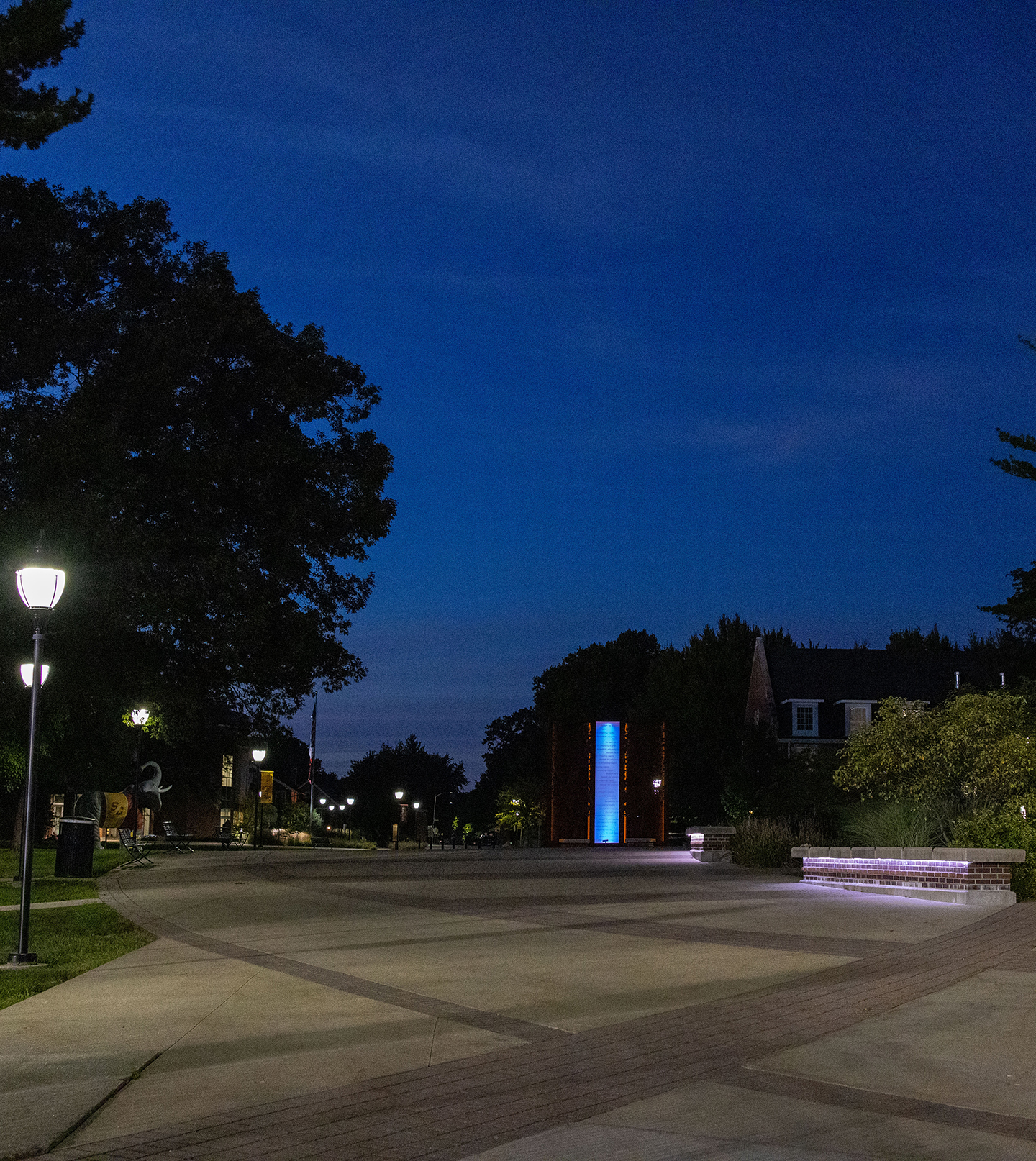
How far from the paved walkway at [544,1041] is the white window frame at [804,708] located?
40304 millimetres

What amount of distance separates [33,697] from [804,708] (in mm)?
46550

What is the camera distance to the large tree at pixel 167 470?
2062 centimetres

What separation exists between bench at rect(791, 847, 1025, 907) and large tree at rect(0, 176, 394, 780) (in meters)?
11.3

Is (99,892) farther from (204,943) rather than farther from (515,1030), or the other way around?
(515,1030)

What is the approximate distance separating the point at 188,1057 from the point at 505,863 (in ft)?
64.1

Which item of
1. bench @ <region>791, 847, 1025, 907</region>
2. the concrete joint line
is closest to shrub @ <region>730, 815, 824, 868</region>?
bench @ <region>791, 847, 1025, 907</region>

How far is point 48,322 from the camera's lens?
2328 cm

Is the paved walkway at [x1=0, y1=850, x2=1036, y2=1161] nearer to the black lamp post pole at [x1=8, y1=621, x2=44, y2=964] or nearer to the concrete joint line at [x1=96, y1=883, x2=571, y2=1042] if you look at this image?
the concrete joint line at [x1=96, y1=883, x2=571, y2=1042]

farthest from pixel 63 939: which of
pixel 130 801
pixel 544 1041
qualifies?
pixel 130 801

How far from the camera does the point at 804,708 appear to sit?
177ft

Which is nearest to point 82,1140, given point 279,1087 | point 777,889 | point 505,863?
point 279,1087

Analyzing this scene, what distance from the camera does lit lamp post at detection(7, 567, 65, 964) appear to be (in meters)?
10.4

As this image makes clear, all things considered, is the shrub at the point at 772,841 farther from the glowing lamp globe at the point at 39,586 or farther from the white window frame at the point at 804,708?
the white window frame at the point at 804,708

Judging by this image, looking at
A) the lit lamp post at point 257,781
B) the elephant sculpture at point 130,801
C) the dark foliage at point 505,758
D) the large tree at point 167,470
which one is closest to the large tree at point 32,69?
the large tree at point 167,470
